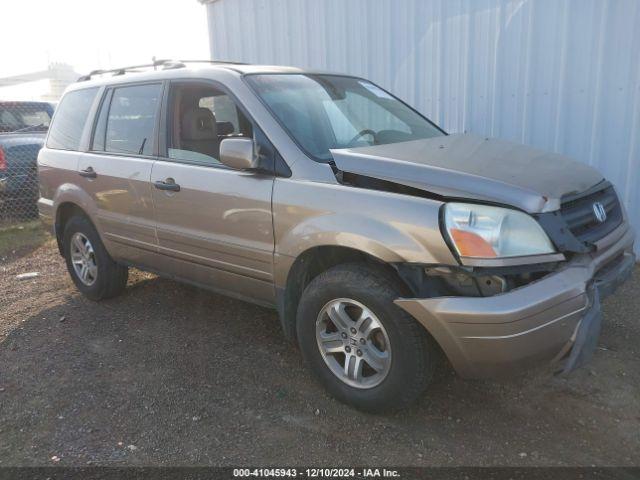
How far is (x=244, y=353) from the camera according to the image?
3.76 m

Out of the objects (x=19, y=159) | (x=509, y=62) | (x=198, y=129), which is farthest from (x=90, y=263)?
(x=509, y=62)

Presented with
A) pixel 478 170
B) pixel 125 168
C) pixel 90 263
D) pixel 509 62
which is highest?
pixel 509 62

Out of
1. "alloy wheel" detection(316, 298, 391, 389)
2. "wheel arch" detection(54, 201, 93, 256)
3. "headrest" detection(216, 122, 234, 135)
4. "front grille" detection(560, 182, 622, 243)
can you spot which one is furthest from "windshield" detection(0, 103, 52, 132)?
"front grille" detection(560, 182, 622, 243)

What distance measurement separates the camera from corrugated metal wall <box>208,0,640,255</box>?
4.97 meters

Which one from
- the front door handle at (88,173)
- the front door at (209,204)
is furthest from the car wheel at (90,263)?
the front door at (209,204)

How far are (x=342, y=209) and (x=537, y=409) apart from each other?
1519mm

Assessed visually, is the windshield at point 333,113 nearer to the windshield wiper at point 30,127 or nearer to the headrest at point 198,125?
the headrest at point 198,125

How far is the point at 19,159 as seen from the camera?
794 centimetres

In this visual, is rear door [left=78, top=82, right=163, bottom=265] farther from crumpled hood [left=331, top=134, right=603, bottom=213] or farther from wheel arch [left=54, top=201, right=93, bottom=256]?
crumpled hood [left=331, top=134, right=603, bottom=213]

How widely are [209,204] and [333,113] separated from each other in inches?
38.7

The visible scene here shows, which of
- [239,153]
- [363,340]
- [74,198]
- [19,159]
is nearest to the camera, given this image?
[363,340]

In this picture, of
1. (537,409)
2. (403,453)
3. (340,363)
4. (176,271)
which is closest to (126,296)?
(176,271)

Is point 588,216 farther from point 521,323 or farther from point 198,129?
point 198,129

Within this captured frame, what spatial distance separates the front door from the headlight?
1112 mm
